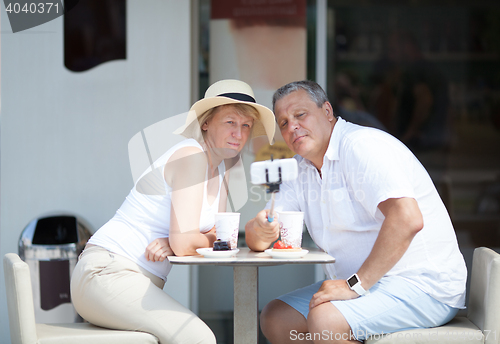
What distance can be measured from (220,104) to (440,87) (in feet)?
12.6

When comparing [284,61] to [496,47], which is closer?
[284,61]

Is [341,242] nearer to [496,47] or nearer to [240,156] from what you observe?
[240,156]

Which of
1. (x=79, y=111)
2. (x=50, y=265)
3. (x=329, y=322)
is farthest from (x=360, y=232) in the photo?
(x=79, y=111)

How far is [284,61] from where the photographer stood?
3740 mm

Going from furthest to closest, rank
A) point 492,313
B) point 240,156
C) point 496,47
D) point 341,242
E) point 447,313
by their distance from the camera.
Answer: point 496,47, point 240,156, point 341,242, point 447,313, point 492,313

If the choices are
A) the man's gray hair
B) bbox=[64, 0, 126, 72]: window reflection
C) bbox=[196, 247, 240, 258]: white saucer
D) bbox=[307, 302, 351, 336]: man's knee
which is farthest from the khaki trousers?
bbox=[64, 0, 126, 72]: window reflection

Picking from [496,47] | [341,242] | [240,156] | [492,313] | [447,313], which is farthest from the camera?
[496,47]

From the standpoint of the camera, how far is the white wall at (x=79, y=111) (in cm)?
353

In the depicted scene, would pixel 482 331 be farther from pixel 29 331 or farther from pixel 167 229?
pixel 29 331

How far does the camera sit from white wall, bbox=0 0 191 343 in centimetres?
Answer: 353

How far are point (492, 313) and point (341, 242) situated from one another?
0.63 m

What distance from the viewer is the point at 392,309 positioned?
1.93 metres

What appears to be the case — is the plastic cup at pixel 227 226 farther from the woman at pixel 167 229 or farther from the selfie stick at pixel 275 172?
the selfie stick at pixel 275 172

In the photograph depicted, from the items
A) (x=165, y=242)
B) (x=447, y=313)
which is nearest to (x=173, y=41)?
(x=165, y=242)
